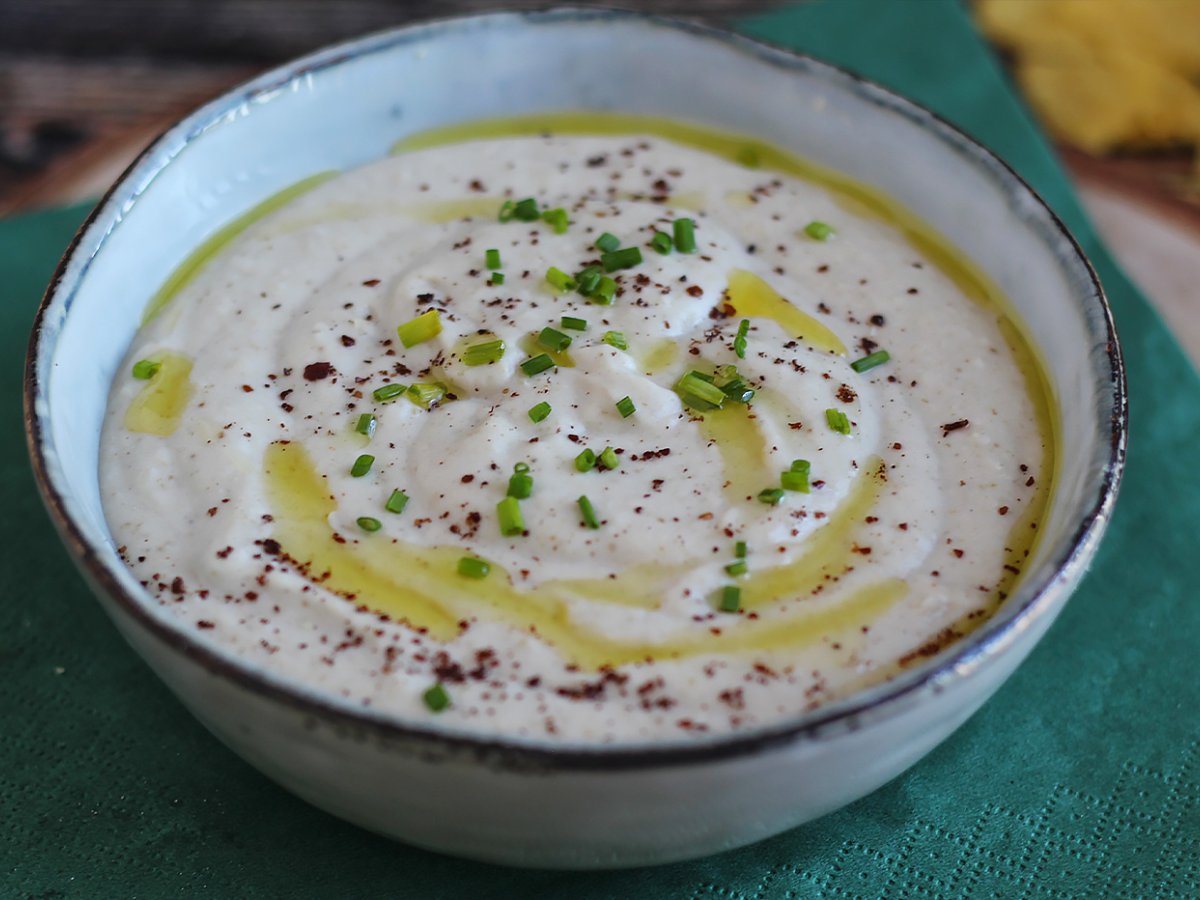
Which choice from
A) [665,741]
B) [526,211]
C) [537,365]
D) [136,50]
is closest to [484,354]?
[537,365]

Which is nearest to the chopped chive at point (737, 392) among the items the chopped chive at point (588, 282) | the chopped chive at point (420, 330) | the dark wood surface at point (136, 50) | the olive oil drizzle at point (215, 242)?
the chopped chive at point (588, 282)

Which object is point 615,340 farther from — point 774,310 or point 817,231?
point 817,231

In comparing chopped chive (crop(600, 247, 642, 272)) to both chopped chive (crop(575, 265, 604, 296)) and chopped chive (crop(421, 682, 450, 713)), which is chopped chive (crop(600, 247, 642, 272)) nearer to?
chopped chive (crop(575, 265, 604, 296))

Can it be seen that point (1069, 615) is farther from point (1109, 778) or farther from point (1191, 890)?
point (1191, 890)

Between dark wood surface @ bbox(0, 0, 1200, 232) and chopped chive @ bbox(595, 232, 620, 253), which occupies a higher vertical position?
chopped chive @ bbox(595, 232, 620, 253)

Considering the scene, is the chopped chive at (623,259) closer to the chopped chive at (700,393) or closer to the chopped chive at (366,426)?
the chopped chive at (700,393)

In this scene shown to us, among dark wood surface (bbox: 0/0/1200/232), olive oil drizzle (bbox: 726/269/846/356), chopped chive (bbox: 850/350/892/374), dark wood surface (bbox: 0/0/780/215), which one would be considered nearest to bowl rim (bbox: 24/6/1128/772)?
chopped chive (bbox: 850/350/892/374)

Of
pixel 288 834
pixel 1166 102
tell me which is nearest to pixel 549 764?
pixel 288 834
